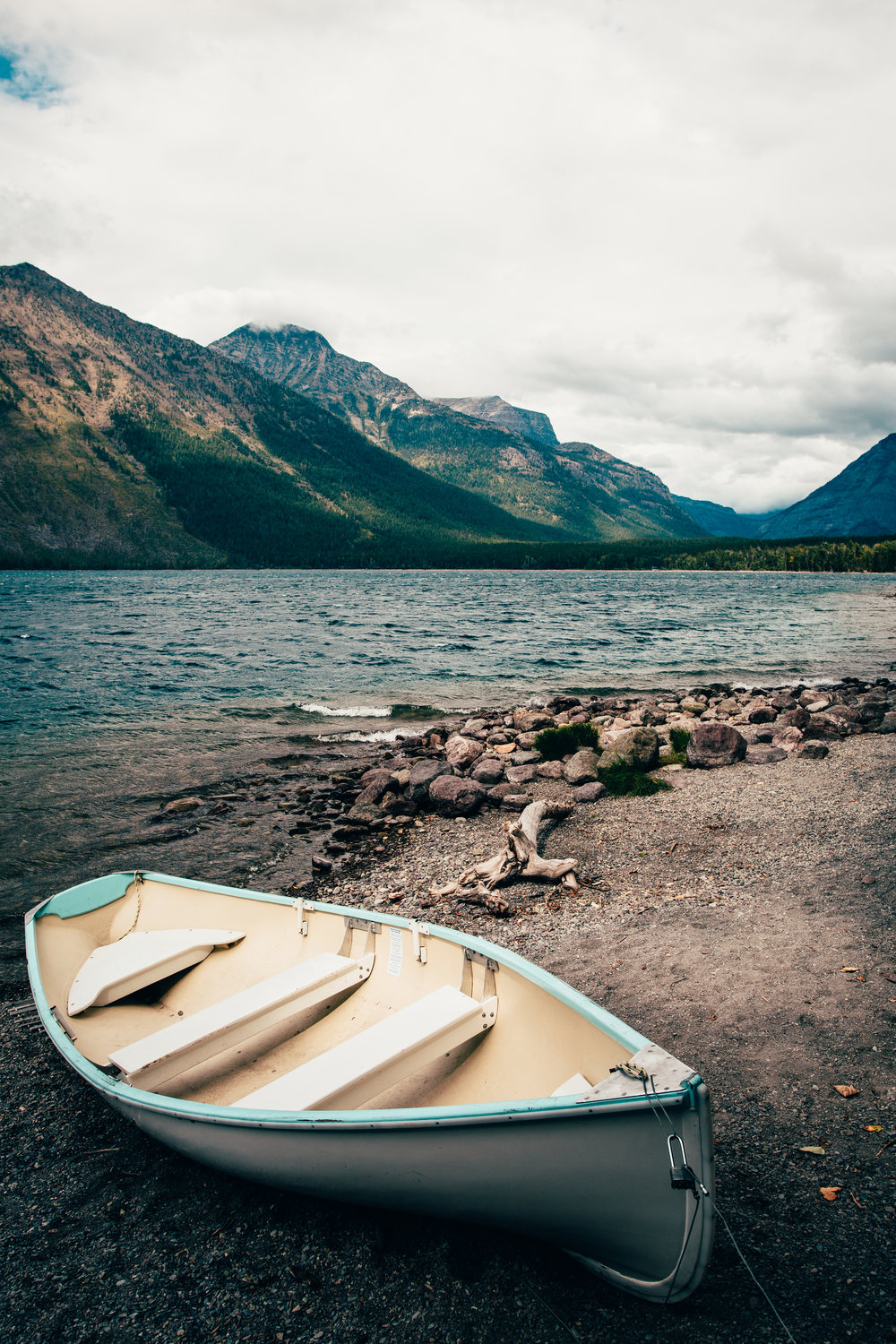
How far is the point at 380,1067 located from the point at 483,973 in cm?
106

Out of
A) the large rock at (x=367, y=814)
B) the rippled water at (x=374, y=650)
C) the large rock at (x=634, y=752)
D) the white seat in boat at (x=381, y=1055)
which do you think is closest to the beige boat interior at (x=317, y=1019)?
the white seat in boat at (x=381, y=1055)

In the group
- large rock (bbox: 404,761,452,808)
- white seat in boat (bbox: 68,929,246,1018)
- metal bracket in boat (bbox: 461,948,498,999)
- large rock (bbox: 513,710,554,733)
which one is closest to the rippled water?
large rock (bbox: 513,710,554,733)

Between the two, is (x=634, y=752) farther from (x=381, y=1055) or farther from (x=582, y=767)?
(x=381, y=1055)

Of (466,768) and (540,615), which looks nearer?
(466,768)

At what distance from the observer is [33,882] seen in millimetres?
10344

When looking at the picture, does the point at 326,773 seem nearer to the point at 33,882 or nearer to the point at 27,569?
the point at 33,882

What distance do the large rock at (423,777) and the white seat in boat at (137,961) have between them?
6267 millimetres

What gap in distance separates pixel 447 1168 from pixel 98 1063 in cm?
350

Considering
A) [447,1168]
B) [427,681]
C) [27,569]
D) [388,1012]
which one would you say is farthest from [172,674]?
[27,569]

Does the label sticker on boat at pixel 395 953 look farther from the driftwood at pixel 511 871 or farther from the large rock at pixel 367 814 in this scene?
the large rock at pixel 367 814

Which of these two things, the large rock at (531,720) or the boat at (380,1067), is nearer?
the boat at (380,1067)

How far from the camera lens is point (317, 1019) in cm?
566

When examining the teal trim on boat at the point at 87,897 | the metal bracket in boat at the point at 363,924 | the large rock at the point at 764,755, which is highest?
the metal bracket in boat at the point at 363,924

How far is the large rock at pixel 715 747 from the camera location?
13.8 metres
